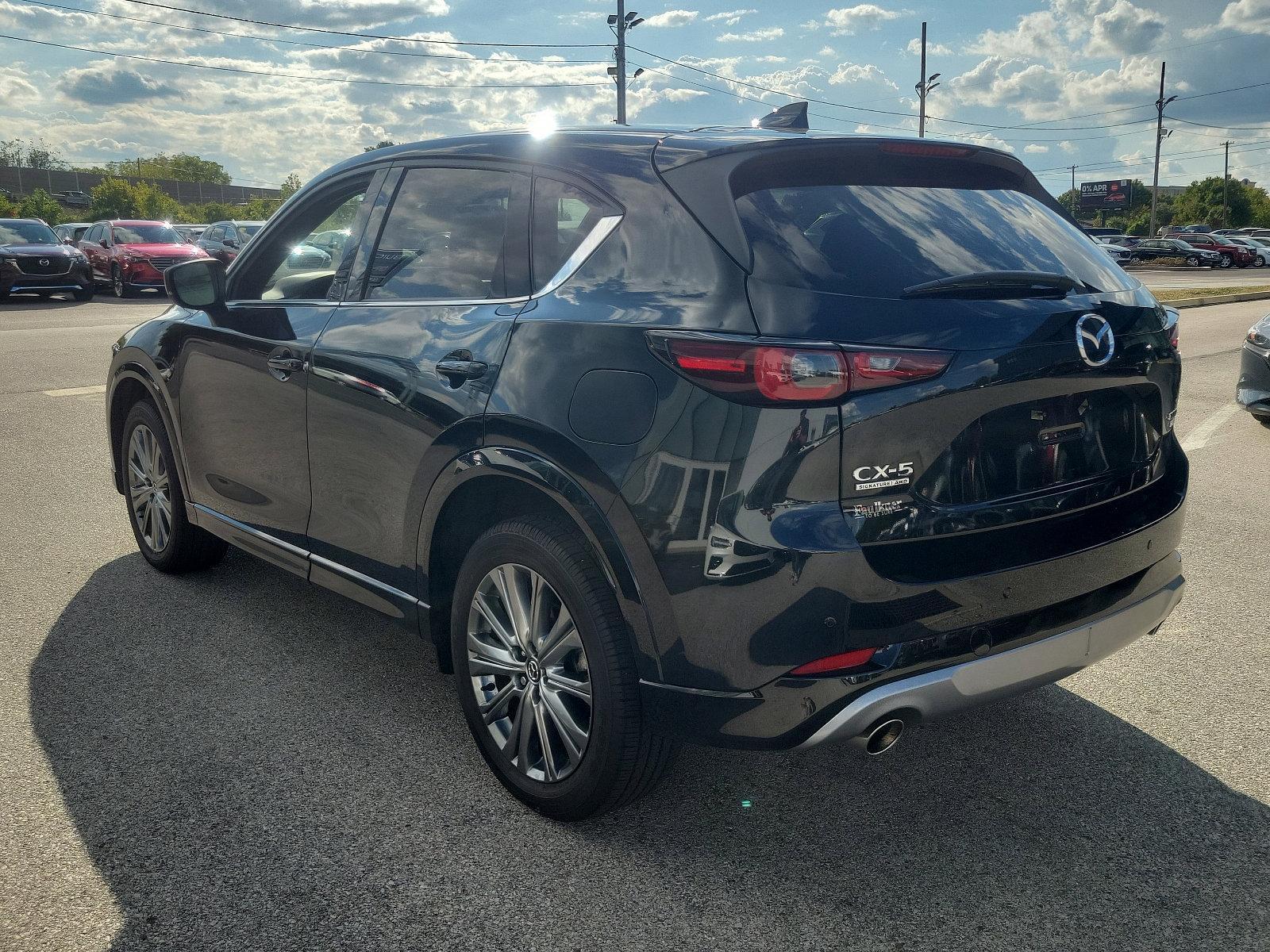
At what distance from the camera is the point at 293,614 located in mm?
4789

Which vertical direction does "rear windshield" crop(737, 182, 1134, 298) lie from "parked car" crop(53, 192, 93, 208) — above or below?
below

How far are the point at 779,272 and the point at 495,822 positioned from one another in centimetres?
164

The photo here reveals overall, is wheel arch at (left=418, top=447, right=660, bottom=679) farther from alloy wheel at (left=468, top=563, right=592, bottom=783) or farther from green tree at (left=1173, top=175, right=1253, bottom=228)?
green tree at (left=1173, top=175, right=1253, bottom=228)

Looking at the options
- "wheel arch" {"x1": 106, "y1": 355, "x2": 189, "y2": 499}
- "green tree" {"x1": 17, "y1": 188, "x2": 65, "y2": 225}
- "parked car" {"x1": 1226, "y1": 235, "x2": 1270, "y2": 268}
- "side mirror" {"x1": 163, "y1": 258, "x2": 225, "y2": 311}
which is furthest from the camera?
"green tree" {"x1": 17, "y1": 188, "x2": 65, "y2": 225}

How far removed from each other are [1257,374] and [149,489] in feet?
24.0

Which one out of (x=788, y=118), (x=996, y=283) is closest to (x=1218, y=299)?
(x=788, y=118)

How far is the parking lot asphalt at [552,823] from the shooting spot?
267 centimetres

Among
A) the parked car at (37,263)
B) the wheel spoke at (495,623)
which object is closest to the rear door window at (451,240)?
the wheel spoke at (495,623)

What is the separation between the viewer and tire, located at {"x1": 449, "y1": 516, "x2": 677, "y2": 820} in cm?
282

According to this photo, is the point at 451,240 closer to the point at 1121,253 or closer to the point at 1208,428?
the point at 1208,428

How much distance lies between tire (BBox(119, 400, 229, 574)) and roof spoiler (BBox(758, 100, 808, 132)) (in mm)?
2843

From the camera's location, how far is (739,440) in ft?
8.30

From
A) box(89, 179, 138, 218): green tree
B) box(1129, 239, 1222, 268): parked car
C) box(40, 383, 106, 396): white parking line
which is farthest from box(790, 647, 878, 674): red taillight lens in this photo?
box(89, 179, 138, 218): green tree

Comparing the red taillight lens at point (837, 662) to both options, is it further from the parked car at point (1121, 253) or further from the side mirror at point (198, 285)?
the parked car at point (1121, 253)
